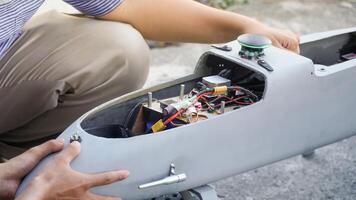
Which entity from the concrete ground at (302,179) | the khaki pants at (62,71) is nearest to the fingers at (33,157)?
the khaki pants at (62,71)

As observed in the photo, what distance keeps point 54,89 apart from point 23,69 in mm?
81

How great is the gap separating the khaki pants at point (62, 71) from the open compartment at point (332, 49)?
0.38 metres

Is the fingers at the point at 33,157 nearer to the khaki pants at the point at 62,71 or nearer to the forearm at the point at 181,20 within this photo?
the khaki pants at the point at 62,71

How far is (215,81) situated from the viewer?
1.11 metres

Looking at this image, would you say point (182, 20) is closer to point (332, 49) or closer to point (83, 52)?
point (83, 52)

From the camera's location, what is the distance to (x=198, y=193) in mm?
1046

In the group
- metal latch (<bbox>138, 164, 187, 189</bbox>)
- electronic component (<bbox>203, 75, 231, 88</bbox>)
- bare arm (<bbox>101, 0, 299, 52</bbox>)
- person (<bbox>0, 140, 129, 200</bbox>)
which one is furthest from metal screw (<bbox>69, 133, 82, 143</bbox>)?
bare arm (<bbox>101, 0, 299, 52</bbox>)

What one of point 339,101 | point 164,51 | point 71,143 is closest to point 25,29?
point 71,143

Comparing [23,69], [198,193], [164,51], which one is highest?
[23,69]

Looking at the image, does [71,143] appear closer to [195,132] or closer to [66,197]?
[66,197]

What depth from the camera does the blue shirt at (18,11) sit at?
3.71 feet

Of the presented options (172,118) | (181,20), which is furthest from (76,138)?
(181,20)

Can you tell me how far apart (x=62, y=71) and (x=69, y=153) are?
0.36m

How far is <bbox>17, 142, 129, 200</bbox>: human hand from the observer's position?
3.00 ft
